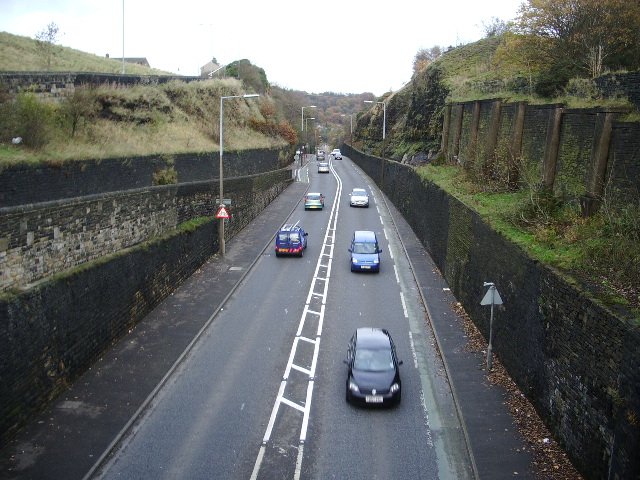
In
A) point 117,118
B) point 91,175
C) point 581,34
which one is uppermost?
point 581,34

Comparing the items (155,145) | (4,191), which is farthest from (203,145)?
(4,191)

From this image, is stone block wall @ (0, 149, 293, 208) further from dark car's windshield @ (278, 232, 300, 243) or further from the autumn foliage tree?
the autumn foliage tree

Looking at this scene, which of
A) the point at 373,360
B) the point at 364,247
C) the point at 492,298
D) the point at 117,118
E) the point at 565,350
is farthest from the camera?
the point at 117,118

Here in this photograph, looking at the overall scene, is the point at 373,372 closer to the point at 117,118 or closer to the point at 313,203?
the point at 313,203

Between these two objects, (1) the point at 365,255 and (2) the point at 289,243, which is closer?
(1) the point at 365,255

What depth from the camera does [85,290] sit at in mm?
15586

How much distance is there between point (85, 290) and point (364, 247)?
14.5 metres

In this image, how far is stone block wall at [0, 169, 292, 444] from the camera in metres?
12.3

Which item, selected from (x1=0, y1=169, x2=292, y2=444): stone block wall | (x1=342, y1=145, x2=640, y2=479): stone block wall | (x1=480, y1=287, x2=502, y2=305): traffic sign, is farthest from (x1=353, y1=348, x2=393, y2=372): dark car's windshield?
(x1=0, y1=169, x2=292, y2=444): stone block wall

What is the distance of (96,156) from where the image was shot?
22.3 m

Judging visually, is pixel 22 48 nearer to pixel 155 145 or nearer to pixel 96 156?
pixel 155 145

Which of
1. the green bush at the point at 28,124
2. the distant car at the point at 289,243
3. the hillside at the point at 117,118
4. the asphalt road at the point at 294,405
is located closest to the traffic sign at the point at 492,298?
the asphalt road at the point at 294,405

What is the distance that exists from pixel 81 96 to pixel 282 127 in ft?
132

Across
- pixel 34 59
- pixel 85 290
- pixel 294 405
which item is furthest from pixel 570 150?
pixel 34 59
